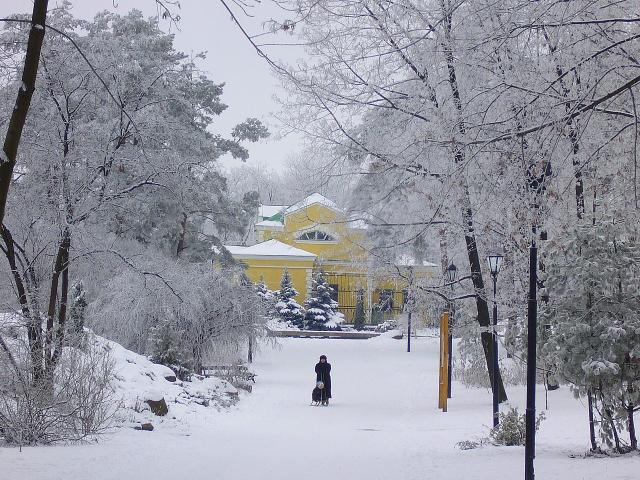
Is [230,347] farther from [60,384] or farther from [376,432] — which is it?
[60,384]

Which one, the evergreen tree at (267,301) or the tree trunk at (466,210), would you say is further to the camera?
the evergreen tree at (267,301)

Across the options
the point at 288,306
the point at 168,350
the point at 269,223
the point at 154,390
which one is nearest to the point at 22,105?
the point at 154,390

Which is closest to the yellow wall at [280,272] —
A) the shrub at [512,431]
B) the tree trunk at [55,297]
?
the tree trunk at [55,297]

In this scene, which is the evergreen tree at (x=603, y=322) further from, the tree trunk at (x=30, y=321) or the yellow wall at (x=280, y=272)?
the yellow wall at (x=280, y=272)

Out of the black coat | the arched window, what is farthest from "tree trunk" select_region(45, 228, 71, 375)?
the arched window

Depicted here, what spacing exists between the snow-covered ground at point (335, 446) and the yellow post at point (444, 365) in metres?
0.31

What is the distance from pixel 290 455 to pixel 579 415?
5747mm

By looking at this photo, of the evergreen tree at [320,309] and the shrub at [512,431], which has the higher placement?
the evergreen tree at [320,309]

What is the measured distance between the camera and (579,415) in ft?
44.2

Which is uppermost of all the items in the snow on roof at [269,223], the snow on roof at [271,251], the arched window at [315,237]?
the snow on roof at [269,223]

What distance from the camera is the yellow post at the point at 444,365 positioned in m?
17.4

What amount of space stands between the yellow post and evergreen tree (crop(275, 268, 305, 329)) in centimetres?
2646

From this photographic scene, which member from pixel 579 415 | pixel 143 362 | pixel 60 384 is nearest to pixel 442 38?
pixel 60 384

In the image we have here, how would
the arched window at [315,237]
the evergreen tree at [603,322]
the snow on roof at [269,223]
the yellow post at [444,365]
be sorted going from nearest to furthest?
the evergreen tree at [603,322], the yellow post at [444,365], the arched window at [315,237], the snow on roof at [269,223]
